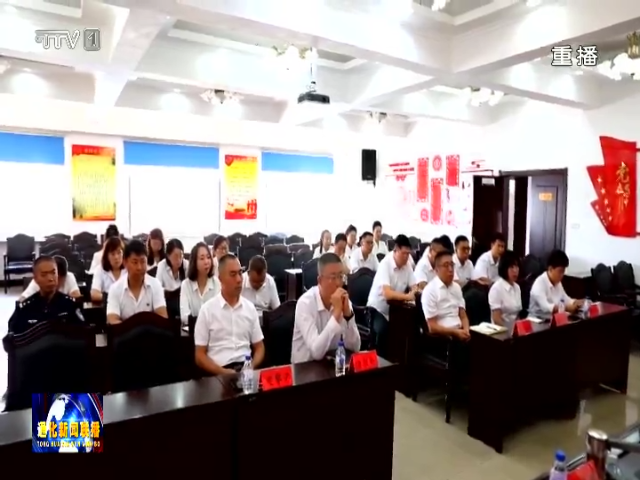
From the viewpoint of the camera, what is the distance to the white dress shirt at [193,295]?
352cm

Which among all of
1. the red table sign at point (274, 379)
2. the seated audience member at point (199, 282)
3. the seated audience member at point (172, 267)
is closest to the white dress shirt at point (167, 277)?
the seated audience member at point (172, 267)

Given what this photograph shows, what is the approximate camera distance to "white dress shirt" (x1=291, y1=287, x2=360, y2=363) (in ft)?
8.04

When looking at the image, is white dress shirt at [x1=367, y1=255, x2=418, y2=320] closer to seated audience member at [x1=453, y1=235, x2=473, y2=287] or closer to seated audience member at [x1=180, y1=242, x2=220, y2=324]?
seated audience member at [x1=453, y1=235, x2=473, y2=287]

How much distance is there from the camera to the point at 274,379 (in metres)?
2.01

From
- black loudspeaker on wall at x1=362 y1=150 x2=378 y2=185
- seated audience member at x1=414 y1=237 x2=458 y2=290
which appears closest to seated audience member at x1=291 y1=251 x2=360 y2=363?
seated audience member at x1=414 y1=237 x2=458 y2=290

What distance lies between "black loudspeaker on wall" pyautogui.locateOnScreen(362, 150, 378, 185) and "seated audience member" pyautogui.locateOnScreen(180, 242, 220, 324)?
7.02 meters

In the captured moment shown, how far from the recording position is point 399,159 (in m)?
9.84

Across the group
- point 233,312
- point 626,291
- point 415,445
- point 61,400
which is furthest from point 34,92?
point 626,291

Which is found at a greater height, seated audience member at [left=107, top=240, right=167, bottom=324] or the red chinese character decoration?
the red chinese character decoration

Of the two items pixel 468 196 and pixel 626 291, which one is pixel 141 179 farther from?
pixel 626 291

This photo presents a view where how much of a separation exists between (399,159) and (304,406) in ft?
27.5

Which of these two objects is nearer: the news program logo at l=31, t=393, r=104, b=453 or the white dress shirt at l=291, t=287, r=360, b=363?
the news program logo at l=31, t=393, r=104, b=453

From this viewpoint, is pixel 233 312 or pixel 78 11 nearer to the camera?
pixel 233 312

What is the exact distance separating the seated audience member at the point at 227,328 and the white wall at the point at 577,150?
543cm
